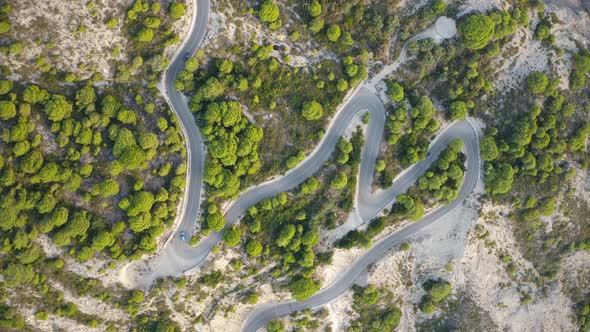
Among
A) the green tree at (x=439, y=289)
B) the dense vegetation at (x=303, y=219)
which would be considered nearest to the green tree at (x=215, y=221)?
the dense vegetation at (x=303, y=219)

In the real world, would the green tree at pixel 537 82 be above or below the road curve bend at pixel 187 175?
above

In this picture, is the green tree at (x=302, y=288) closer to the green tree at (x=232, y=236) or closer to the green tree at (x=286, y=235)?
the green tree at (x=286, y=235)

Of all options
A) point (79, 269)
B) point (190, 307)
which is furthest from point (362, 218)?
point (79, 269)

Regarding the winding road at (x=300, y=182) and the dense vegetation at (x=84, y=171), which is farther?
the winding road at (x=300, y=182)

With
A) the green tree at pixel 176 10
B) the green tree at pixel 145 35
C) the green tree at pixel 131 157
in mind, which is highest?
the green tree at pixel 176 10

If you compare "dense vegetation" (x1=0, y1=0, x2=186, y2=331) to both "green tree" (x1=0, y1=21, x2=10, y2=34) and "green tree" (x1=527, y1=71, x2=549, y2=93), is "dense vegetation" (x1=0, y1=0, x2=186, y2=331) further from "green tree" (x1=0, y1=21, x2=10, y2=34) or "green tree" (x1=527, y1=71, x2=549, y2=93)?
"green tree" (x1=527, y1=71, x2=549, y2=93)

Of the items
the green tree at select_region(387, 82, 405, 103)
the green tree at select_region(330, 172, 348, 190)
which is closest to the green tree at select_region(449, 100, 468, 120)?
the green tree at select_region(387, 82, 405, 103)

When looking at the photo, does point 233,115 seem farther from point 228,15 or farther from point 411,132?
point 411,132
